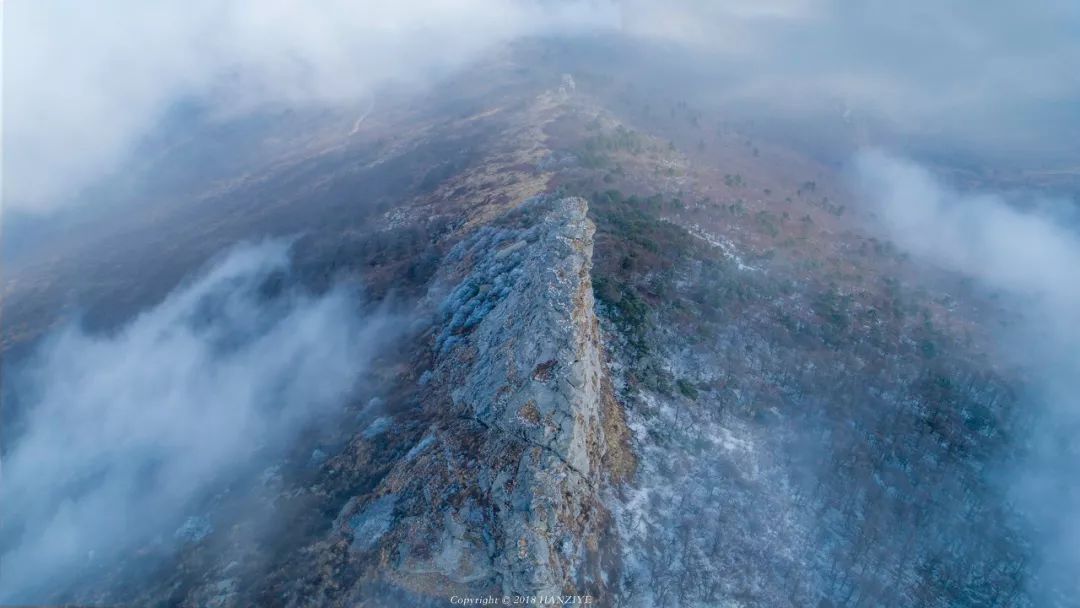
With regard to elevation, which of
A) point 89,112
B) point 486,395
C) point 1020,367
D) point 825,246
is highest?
point 89,112

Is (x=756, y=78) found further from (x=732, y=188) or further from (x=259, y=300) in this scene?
(x=259, y=300)

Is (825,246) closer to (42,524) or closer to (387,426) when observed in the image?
(387,426)

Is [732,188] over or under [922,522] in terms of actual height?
over

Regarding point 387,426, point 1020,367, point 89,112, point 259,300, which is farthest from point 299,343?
point 89,112

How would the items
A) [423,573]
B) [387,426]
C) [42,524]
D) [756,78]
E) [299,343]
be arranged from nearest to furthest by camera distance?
[423,573] → [387,426] → [42,524] → [299,343] → [756,78]

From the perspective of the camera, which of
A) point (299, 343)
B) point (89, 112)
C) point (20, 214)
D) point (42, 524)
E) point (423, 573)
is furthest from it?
point (89, 112)

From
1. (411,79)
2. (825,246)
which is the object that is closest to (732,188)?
(825,246)

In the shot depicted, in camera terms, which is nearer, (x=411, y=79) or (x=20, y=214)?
(x=20, y=214)
